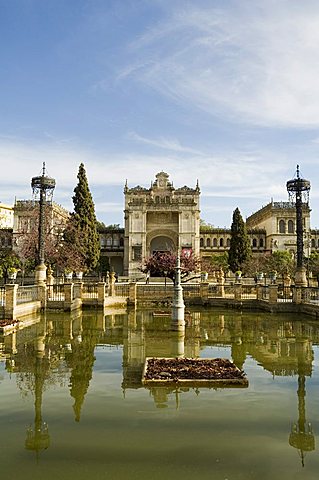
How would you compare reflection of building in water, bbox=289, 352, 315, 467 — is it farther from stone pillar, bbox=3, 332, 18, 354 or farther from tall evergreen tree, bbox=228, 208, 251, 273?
tall evergreen tree, bbox=228, 208, 251, 273

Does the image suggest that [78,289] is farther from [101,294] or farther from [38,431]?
[38,431]

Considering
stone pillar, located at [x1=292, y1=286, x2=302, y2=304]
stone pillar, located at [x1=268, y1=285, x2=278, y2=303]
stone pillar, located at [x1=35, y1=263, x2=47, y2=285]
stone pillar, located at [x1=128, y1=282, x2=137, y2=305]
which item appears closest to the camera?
stone pillar, located at [x1=35, y1=263, x2=47, y2=285]

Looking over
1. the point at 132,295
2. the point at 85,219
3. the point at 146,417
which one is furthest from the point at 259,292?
the point at 146,417

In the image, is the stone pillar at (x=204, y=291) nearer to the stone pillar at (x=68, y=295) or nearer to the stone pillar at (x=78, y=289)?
the stone pillar at (x=78, y=289)

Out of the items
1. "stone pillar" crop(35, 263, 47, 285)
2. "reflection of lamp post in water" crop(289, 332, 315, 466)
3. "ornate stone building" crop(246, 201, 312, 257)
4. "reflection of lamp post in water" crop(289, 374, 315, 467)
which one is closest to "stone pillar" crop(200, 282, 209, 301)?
"stone pillar" crop(35, 263, 47, 285)

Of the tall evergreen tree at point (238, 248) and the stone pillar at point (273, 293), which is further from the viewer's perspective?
the tall evergreen tree at point (238, 248)

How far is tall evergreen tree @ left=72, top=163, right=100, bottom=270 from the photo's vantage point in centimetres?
4297

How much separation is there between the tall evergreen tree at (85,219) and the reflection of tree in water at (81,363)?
26.6 meters

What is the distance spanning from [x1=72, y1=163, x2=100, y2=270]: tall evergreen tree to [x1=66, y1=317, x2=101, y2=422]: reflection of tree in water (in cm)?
2658

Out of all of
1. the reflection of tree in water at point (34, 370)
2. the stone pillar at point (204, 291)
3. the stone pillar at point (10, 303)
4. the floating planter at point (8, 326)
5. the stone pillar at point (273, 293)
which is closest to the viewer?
the reflection of tree in water at point (34, 370)

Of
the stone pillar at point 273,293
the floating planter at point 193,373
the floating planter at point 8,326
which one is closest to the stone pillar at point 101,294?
the floating planter at point 8,326

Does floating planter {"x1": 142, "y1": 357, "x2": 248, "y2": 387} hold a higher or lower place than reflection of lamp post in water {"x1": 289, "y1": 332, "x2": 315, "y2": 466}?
higher

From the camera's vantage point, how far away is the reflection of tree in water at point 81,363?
778cm

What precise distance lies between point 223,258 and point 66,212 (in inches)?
1019
